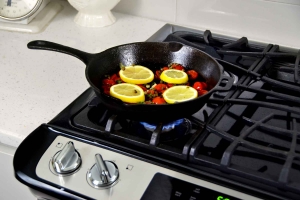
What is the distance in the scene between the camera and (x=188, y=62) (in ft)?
2.82

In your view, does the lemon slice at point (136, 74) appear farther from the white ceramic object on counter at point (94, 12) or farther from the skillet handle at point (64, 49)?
the white ceramic object on counter at point (94, 12)

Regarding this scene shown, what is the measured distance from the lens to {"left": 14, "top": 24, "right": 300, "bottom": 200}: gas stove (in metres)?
0.60

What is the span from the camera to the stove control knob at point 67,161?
0.65 meters

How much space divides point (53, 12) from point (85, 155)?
71 cm

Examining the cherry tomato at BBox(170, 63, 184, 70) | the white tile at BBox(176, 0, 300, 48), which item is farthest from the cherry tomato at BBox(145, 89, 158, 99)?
the white tile at BBox(176, 0, 300, 48)

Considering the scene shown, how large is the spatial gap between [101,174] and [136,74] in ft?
0.85

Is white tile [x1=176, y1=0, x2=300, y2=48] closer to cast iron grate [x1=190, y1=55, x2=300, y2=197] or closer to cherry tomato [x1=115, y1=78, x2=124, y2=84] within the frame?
cast iron grate [x1=190, y1=55, x2=300, y2=197]

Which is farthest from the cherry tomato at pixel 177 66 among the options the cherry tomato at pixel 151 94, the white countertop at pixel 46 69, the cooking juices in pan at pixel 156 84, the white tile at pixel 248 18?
the white tile at pixel 248 18

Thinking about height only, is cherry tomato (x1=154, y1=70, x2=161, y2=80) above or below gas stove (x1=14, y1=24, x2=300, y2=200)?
above

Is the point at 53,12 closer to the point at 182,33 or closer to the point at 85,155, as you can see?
the point at 182,33

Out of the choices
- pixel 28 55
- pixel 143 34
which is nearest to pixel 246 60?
pixel 143 34

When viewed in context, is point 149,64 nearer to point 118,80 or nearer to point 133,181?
point 118,80

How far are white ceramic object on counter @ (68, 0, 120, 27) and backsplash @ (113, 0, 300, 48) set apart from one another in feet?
Answer: 0.38

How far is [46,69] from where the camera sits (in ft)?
3.18
